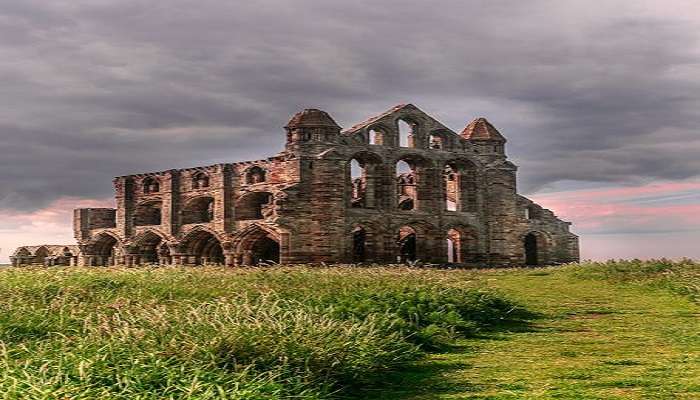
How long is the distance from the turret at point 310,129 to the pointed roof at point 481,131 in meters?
9.01

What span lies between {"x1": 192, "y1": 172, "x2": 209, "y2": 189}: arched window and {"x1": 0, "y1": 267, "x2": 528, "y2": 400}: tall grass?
2469 centimetres

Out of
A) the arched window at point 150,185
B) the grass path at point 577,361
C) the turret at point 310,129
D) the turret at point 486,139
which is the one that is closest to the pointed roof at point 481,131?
the turret at point 486,139

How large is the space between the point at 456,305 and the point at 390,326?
342cm

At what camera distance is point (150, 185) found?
4047 cm

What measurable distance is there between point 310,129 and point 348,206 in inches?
155

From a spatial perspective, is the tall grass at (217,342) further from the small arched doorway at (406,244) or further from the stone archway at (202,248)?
the small arched doorway at (406,244)

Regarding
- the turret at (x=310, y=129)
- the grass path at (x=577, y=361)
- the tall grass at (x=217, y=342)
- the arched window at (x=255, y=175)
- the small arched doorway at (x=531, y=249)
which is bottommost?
the grass path at (x=577, y=361)

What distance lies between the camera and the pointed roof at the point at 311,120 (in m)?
32.3

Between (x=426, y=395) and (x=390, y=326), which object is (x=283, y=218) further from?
(x=426, y=395)

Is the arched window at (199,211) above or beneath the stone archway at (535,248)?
above

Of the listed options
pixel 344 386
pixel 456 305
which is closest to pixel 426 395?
pixel 344 386

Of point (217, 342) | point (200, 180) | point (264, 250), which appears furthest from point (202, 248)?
point (217, 342)

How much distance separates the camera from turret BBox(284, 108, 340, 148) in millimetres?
32281

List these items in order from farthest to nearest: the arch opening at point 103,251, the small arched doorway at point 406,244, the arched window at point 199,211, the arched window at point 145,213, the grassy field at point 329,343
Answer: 1. the arch opening at point 103,251
2. the arched window at point 145,213
3. the small arched doorway at point 406,244
4. the arched window at point 199,211
5. the grassy field at point 329,343
